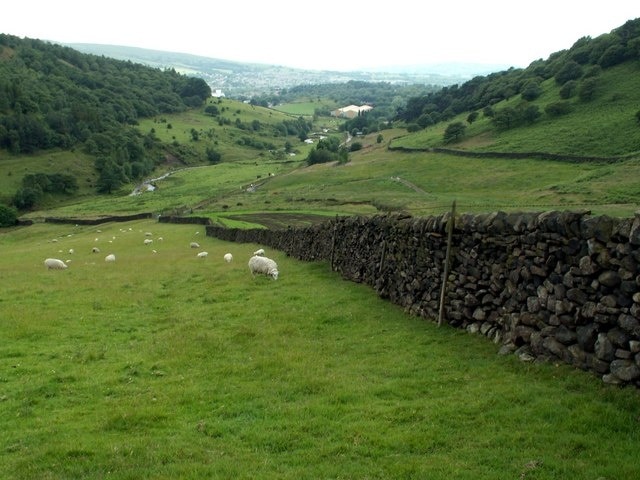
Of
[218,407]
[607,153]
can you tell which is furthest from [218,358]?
[607,153]

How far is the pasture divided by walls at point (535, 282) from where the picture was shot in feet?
30.0

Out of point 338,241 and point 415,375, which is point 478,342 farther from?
point 338,241

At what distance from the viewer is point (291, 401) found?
412 inches

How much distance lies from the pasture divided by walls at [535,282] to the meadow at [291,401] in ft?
1.56

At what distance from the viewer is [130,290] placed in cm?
2377

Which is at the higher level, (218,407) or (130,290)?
(218,407)

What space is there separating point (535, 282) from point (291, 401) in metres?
5.06

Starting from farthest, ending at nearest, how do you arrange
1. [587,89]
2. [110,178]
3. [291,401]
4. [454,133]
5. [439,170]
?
[110,178] → [454,133] → [587,89] → [439,170] → [291,401]

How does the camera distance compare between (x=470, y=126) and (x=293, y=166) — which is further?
(x=293, y=166)

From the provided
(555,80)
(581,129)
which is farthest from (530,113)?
(555,80)

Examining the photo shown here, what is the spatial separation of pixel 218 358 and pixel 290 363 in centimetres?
192

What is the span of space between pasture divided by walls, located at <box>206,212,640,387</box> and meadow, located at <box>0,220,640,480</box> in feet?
1.56

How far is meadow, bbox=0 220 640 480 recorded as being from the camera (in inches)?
309

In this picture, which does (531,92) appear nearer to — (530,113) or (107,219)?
(530,113)
